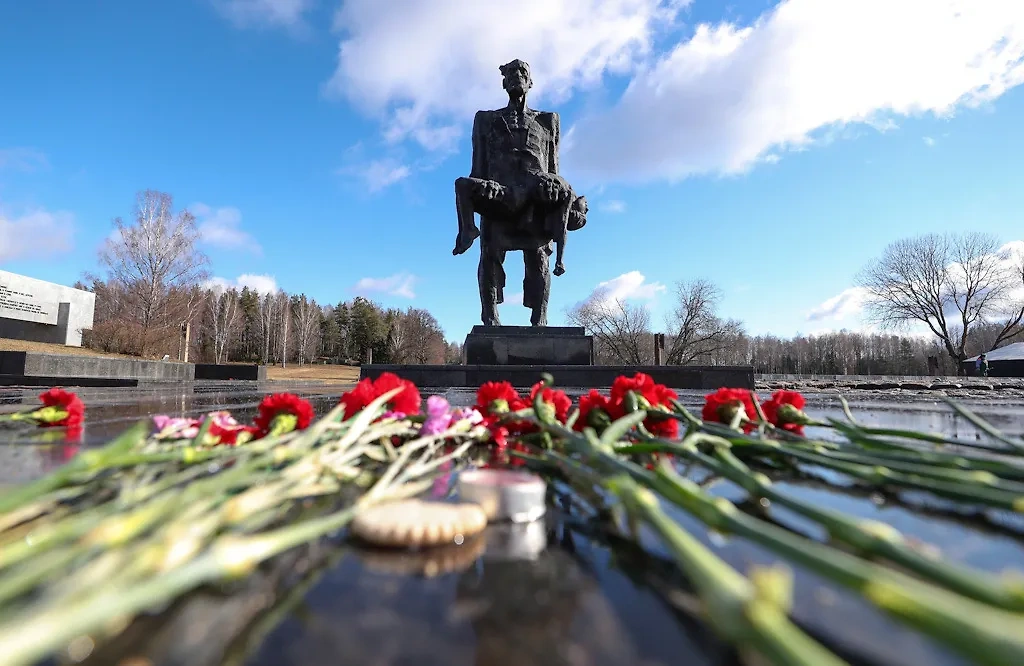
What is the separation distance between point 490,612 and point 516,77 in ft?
23.5

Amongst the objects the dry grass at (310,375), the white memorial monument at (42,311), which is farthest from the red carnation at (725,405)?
the white memorial monument at (42,311)

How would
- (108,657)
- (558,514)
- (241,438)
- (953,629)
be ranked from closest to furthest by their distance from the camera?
(953,629)
(108,657)
(558,514)
(241,438)

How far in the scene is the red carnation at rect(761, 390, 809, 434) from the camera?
1.31 metres

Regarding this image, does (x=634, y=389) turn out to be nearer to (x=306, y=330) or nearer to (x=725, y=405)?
(x=725, y=405)

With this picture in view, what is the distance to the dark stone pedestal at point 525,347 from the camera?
660 cm

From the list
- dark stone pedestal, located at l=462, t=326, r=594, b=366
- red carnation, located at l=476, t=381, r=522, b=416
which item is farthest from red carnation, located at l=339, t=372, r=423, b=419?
dark stone pedestal, located at l=462, t=326, r=594, b=366

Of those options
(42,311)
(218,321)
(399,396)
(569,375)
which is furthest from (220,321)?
(399,396)

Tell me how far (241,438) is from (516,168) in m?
6.24

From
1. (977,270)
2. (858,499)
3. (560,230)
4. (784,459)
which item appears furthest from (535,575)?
(977,270)

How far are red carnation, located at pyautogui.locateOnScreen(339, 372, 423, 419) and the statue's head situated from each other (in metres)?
6.32

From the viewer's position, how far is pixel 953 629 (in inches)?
8.9

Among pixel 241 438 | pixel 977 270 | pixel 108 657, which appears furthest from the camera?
pixel 977 270

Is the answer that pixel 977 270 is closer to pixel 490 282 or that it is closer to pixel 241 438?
pixel 490 282

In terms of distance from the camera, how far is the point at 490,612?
1.56 feet
